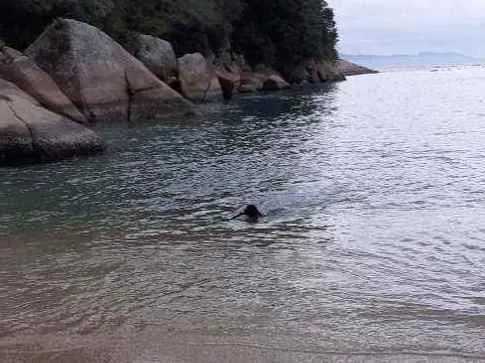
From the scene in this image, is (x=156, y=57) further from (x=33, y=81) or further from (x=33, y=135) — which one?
(x=33, y=135)

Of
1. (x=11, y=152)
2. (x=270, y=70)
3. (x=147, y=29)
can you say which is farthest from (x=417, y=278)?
(x=270, y=70)

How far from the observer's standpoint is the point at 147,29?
157 feet

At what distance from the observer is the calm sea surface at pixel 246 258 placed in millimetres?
5672

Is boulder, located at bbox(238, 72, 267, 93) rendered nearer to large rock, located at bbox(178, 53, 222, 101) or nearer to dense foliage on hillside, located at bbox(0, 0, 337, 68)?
dense foliage on hillside, located at bbox(0, 0, 337, 68)

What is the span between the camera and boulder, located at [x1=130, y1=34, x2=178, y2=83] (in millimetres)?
36688

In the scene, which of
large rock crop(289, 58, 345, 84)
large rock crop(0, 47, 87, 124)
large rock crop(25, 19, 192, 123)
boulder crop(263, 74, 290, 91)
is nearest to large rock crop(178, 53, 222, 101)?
large rock crop(25, 19, 192, 123)

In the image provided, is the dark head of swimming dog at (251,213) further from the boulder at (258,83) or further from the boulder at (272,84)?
the boulder at (272,84)

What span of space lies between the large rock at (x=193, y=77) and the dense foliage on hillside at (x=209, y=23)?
4.03 m

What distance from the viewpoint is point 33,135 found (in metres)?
16.8

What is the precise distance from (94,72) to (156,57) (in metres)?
11.7

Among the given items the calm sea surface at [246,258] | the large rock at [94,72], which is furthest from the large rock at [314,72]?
the calm sea surface at [246,258]

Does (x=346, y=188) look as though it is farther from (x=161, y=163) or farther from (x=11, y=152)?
(x=11, y=152)

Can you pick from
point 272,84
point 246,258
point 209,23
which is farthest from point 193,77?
point 246,258

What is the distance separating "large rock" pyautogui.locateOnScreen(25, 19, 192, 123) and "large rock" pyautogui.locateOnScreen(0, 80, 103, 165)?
293 inches
